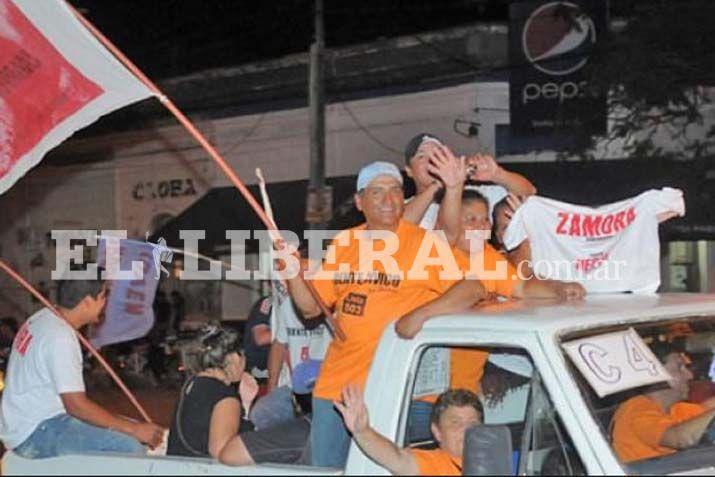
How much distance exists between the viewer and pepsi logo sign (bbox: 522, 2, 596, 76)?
15.9m

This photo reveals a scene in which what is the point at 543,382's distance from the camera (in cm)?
392

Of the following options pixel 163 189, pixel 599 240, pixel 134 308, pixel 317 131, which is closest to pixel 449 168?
pixel 599 240

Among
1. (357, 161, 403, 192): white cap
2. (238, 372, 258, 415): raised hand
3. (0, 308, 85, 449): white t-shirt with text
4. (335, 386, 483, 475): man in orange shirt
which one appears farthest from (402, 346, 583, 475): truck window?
(0, 308, 85, 449): white t-shirt with text

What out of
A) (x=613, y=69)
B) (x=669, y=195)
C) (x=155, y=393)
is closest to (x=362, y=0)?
(x=155, y=393)

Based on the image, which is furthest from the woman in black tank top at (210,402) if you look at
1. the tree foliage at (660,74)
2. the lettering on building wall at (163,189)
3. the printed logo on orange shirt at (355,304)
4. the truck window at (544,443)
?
the lettering on building wall at (163,189)

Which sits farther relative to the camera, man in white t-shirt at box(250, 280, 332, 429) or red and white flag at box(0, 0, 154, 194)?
man in white t-shirt at box(250, 280, 332, 429)

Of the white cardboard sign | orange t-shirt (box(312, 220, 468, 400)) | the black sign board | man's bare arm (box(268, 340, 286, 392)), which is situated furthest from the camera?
the black sign board

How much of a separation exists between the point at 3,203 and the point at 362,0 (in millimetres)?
8473

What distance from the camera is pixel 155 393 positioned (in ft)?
60.7

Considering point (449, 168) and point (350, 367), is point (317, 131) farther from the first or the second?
point (350, 367)

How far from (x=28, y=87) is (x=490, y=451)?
326cm

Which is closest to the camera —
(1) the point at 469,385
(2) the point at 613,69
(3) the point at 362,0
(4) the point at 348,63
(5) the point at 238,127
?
(1) the point at 469,385

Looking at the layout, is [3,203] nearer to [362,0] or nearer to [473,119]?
[362,0]

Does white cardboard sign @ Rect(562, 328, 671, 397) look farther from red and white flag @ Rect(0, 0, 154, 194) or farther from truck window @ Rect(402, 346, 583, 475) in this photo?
red and white flag @ Rect(0, 0, 154, 194)
